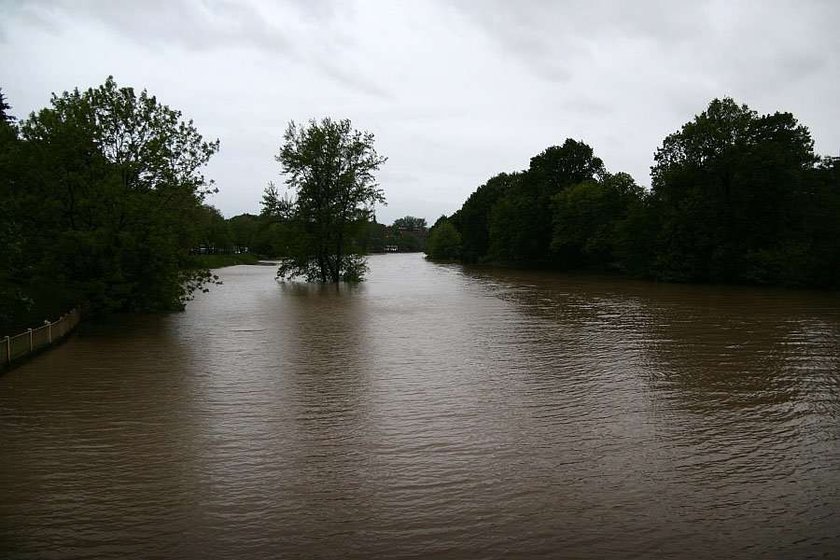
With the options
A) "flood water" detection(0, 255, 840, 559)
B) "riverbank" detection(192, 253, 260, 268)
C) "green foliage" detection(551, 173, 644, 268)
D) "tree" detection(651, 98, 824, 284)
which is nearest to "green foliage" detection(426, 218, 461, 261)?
"riverbank" detection(192, 253, 260, 268)

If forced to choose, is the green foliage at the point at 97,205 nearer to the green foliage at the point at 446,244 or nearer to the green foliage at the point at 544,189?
the green foliage at the point at 544,189

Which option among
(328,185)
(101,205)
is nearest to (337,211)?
(328,185)

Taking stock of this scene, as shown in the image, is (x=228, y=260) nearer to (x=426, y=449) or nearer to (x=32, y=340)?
(x=32, y=340)

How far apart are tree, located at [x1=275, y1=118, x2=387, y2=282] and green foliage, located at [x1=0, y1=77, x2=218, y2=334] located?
22218 millimetres

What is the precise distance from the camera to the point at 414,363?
631 inches

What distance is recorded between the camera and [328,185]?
50.2 m

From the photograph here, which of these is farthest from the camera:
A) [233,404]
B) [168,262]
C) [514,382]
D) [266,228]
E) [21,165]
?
[266,228]

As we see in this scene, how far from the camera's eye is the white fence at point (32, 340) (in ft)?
49.5

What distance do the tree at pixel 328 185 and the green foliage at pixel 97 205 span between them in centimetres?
2222

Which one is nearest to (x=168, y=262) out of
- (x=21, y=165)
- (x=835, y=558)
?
(x=21, y=165)

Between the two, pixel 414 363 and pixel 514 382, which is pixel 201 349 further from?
pixel 514 382

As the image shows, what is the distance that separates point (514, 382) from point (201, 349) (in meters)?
9.88

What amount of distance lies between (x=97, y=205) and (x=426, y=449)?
66.5 ft

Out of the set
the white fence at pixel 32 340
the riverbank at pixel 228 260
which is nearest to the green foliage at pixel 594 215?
the riverbank at pixel 228 260
